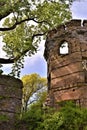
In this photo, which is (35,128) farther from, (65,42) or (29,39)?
(65,42)

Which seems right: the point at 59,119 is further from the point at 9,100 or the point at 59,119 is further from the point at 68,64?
the point at 68,64

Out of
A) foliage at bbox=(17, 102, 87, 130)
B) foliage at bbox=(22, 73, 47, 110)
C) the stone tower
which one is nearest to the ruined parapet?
foliage at bbox=(17, 102, 87, 130)

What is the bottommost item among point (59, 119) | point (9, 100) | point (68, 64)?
point (59, 119)

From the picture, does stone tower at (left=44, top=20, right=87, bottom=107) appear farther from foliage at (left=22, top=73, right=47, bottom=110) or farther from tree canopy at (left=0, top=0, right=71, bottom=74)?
foliage at (left=22, top=73, right=47, bottom=110)

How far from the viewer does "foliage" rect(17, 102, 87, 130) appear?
47.6 ft

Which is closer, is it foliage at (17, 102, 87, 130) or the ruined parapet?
foliage at (17, 102, 87, 130)

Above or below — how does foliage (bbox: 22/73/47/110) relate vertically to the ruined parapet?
above

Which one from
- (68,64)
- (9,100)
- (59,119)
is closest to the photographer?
(59,119)

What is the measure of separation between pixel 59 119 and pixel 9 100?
314cm

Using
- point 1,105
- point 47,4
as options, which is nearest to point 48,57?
point 47,4

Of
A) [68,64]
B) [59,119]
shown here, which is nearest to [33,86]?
[68,64]

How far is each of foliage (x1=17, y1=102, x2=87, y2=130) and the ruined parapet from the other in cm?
82

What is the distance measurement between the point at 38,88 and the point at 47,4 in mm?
27282

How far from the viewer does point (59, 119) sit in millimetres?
14797
